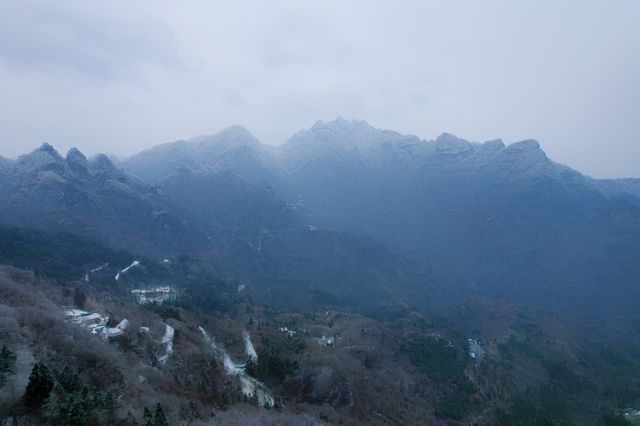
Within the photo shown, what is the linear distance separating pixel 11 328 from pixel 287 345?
92379 mm

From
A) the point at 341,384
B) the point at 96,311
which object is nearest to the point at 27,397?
the point at 96,311

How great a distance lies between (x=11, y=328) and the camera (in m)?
71.8

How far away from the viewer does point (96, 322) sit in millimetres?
114062

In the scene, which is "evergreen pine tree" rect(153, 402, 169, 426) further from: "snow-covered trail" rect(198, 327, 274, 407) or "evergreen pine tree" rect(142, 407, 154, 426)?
"snow-covered trail" rect(198, 327, 274, 407)

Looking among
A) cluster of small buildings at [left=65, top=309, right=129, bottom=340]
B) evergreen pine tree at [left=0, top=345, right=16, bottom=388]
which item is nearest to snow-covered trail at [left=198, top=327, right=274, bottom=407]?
cluster of small buildings at [left=65, top=309, right=129, bottom=340]

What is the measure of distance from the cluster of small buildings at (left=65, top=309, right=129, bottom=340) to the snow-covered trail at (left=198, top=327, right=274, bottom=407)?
26198mm

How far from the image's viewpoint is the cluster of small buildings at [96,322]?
10581 cm

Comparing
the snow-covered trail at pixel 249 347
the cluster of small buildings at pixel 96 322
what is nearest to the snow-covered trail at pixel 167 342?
the cluster of small buildings at pixel 96 322

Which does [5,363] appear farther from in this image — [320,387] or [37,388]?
[320,387]

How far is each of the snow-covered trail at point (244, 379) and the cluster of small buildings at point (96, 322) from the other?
86.0ft

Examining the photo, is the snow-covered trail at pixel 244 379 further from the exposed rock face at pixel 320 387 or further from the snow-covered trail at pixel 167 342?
the snow-covered trail at pixel 167 342

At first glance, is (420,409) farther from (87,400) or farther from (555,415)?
(87,400)

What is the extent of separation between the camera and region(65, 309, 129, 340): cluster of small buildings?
4166 inches

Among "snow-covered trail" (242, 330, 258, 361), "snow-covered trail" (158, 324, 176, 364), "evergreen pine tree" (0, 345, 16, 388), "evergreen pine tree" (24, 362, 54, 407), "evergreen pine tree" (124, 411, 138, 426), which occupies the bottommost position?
"snow-covered trail" (242, 330, 258, 361)
